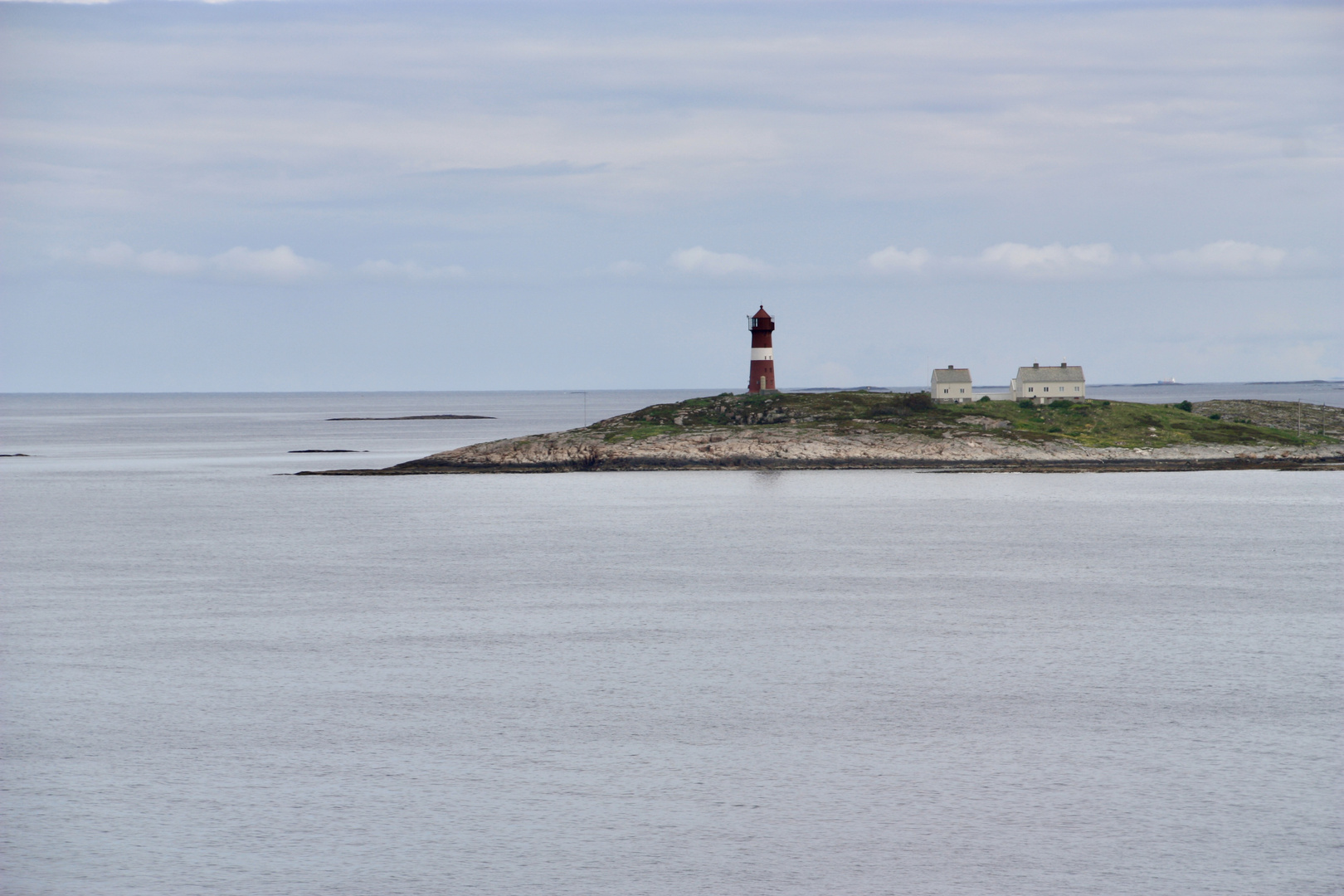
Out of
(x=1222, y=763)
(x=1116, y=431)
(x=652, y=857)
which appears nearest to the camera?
(x=652, y=857)

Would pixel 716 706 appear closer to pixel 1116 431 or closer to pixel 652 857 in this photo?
pixel 652 857

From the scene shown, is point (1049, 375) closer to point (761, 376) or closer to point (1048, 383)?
point (1048, 383)

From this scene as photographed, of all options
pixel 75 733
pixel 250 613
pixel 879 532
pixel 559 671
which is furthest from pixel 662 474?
pixel 75 733

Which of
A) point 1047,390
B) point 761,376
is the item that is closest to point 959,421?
point 1047,390

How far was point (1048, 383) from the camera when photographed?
5128 inches

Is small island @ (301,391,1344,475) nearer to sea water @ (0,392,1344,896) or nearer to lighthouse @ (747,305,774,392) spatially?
lighthouse @ (747,305,774,392)

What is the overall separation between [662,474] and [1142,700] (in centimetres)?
8735

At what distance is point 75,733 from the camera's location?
30344mm

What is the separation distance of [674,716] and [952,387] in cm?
10299

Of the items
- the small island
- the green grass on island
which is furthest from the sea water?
the green grass on island

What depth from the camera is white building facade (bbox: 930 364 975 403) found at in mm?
130000

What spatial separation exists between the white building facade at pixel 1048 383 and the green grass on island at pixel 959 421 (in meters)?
2.11

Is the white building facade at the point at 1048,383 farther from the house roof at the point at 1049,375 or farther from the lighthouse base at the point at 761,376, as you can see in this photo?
the lighthouse base at the point at 761,376

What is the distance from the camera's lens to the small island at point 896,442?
11225 centimetres
